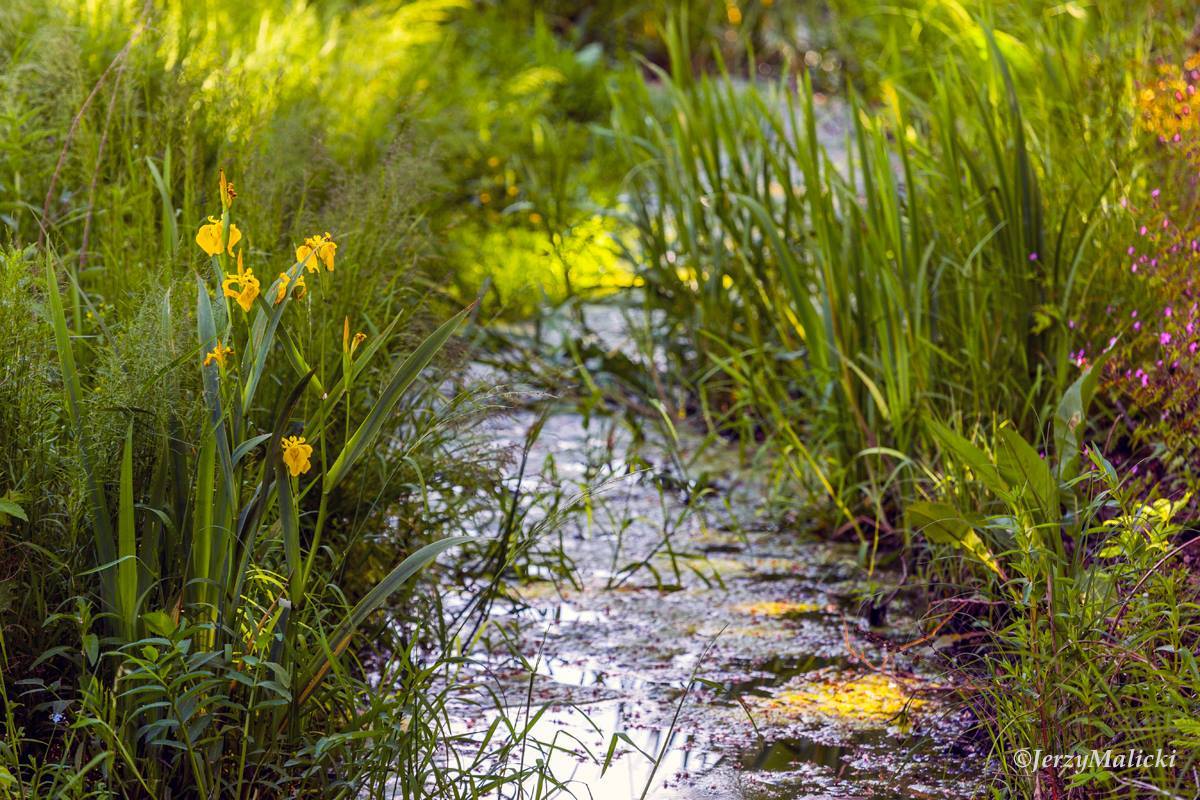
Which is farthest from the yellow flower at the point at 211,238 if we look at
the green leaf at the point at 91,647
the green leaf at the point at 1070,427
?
the green leaf at the point at 1070,427

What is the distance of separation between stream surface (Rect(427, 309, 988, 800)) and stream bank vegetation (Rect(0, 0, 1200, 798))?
0.07m

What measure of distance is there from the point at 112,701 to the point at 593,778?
2.33 feet

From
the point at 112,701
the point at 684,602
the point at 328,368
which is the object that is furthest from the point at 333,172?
the point at 112,701

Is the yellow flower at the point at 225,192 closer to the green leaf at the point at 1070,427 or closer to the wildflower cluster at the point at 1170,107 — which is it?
the green leaf at the point at 1070,427

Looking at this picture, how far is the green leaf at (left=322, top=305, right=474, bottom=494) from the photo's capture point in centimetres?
173

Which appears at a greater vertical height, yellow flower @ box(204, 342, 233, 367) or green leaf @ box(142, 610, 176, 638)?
yellow flower @ box(204, 342, 233, 367)

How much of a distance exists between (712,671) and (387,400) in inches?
35.7

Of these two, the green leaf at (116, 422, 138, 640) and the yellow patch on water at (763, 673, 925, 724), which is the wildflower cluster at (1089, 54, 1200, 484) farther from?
the green leaf at (116, 422, 138, 640)

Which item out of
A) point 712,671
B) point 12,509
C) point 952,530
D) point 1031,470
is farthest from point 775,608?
point 12,509

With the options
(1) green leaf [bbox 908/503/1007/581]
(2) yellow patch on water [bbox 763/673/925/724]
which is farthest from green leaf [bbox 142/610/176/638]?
(1) green leaf [bbox 908/503/1007/581]

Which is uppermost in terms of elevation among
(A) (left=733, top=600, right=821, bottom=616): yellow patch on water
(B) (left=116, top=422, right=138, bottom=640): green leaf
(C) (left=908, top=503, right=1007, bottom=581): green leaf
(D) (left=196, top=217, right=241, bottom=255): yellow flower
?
(D) (left=196, top=217, right=241, bottom=255): yellow flower

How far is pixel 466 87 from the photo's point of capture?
6219 mm

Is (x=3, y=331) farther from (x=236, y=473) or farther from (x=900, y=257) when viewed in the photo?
(x=900, y=257)

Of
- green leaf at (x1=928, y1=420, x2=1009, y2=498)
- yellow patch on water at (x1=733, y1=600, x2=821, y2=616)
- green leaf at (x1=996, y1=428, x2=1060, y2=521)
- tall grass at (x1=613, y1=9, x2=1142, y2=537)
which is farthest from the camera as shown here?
tall grass at (x1=613, y1=9, x2=1142, y2=537)
